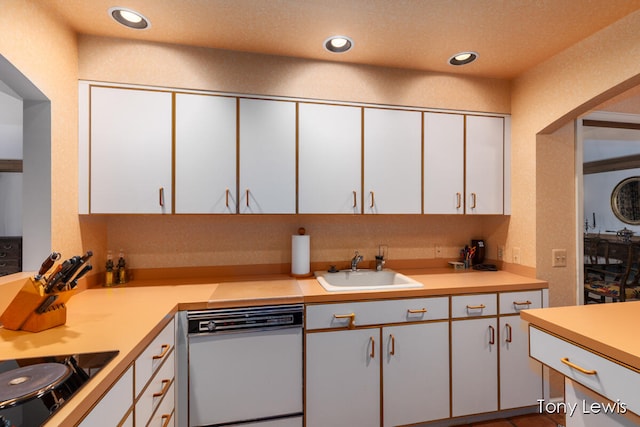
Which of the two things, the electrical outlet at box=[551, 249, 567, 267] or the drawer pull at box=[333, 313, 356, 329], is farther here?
the electrical outlet at box=[551, 249, 567, 267]

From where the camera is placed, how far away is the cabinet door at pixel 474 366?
1.87m

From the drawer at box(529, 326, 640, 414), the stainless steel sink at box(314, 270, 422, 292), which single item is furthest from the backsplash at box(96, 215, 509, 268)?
the drawer at box(529, 326, 640, 414)

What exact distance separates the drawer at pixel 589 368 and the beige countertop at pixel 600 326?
26mm

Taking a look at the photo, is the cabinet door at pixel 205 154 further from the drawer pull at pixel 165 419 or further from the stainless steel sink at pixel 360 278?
the drawer pull at pixel 165 419

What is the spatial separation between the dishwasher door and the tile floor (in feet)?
4.06

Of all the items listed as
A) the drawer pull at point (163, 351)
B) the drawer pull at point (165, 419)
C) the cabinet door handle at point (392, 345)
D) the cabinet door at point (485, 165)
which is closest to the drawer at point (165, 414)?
the drawer pull at point (165, 419)

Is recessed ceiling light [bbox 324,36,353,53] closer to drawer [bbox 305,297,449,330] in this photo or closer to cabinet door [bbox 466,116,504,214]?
cabinet door [bbox 466,116,504,214]

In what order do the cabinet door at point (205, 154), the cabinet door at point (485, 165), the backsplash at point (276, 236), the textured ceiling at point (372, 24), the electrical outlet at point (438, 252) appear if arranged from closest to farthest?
the textured ceiling at point (372, 24) → the cabinet door at point (205, 154) → the backsplash at point (276, 236) → the cabinet door at point (485, 165) → the electrical outlet at point (438, 252)

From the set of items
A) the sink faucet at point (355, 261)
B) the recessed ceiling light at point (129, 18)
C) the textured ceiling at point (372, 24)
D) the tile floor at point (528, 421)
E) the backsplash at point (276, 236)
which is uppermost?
the textured ceiling at point (372, 24)

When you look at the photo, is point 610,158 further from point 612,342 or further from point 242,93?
point 242,93

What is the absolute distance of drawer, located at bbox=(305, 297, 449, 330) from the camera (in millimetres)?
1694

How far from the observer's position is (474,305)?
1893 mm

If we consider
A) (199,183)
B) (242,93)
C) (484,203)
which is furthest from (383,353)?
(242,93)

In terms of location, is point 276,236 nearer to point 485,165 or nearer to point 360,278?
point 360,278
